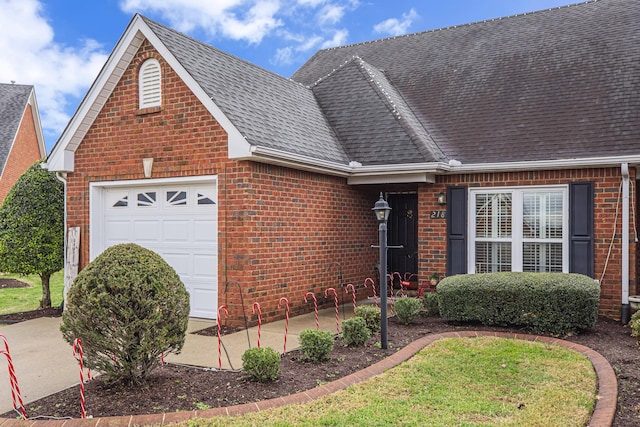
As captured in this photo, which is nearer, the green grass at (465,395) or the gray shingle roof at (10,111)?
the green grass at (465,395)

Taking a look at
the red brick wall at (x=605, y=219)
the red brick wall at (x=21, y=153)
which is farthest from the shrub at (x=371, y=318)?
the red brick wall at (x=21, y=153)

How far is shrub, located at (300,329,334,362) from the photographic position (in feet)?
21.0

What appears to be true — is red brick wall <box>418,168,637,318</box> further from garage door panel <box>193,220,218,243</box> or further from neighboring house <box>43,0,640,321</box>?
garage door panel <box>193,220,218,243</box>

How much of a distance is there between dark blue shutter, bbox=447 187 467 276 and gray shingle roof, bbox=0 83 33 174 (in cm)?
2257

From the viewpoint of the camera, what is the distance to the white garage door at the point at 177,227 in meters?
9.53

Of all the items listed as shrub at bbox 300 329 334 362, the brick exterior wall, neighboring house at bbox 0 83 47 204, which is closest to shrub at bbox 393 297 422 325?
the brick exterior wall

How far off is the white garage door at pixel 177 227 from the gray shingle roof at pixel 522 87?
3.67 metres

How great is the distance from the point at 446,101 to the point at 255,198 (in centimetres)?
577

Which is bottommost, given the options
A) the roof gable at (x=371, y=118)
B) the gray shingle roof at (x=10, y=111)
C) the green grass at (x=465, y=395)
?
the green grass at (x=465, y=395)

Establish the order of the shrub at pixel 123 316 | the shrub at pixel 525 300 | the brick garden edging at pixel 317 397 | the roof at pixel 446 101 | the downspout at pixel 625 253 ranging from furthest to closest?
1. the roof at pixel 446 101
2. the downspout at pixel 625 253
3. the shrub at pixel 525 300
4. the shrub at pixel 123 316
5. the brick garden edging at pixel 317 397

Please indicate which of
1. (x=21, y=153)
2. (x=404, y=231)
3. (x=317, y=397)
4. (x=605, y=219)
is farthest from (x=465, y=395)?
(x=21, y=153)

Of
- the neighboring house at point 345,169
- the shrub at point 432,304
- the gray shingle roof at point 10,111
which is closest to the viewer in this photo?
the neighboring house at point 345,169

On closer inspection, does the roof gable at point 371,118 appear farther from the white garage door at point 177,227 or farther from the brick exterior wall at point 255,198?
the white garage door at point 177,227

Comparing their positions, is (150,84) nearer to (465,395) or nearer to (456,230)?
(456,230)
